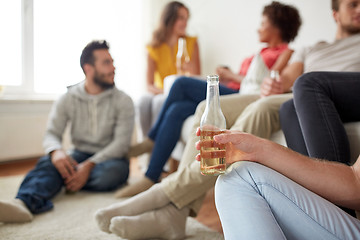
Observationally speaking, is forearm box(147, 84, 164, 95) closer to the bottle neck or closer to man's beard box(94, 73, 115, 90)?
man's beard box(94, 73, 115, 90)

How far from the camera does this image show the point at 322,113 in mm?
816

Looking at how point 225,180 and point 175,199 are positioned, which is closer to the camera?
point 225,180

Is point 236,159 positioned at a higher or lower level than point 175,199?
higher

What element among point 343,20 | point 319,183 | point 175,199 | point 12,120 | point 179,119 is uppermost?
point 343,20

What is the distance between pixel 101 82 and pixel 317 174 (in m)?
1.20

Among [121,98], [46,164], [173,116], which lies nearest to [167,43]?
[121,98]

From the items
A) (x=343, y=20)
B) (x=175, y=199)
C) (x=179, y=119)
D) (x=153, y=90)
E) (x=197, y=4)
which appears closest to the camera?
(x=175, y=199)

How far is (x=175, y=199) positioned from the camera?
3.15ft

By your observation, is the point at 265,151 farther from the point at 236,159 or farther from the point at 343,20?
the point at 343,20

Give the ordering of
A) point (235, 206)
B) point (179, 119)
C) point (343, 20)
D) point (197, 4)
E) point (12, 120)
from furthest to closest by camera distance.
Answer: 1. point (197, 4)
2. point (12, 120)
3. point (179, 119)
4. point (343, 20)
5. point (235, 206)

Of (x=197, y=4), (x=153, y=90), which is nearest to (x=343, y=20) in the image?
(x=153, y=90)

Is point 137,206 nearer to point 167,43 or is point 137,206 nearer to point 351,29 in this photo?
point 351,29

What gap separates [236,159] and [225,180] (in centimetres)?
6

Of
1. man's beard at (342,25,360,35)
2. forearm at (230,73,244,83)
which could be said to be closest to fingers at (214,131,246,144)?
man's beard at (342,25,360,35)
